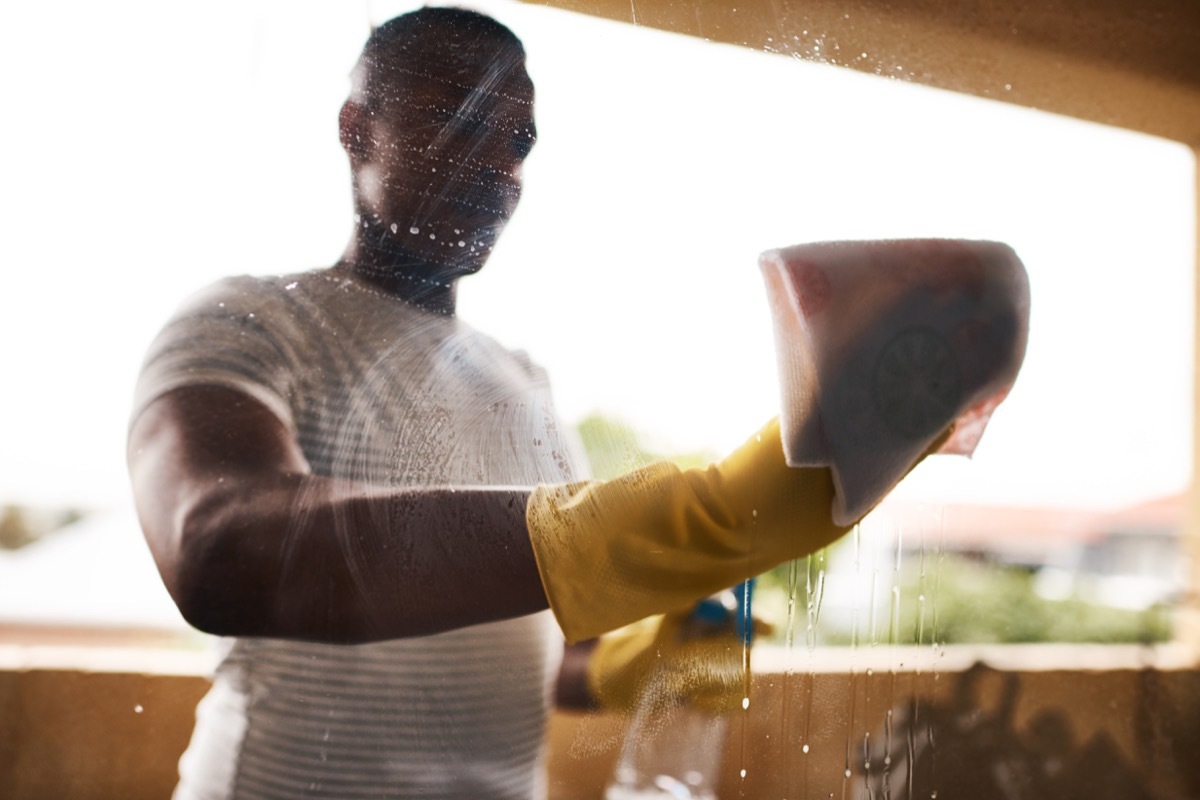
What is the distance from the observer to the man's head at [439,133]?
44cm

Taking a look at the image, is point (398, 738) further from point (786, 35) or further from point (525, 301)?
point (786, 35)

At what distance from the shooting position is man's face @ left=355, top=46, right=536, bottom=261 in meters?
0.44

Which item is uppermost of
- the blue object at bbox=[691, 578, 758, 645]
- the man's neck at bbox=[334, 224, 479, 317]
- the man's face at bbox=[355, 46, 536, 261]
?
the man's face at bbox=[355, 46, 536, 261]

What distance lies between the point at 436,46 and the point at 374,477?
0.83ft

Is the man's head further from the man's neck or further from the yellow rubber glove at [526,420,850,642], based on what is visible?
the yellow rubber glove at [526,420,850,642]

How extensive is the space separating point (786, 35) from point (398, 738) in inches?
19.2

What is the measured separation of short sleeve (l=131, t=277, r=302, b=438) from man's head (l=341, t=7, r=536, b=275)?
7cm

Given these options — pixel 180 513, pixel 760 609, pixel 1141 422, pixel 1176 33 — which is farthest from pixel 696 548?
pixel 1176 33

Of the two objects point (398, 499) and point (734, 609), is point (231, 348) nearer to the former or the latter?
point (398, 499)

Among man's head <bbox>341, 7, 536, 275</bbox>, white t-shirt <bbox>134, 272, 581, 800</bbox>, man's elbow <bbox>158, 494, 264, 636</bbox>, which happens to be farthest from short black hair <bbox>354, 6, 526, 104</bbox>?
man's elbow <bbox>158, 494, 264, 636</bbox>

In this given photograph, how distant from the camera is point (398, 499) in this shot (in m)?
0.42

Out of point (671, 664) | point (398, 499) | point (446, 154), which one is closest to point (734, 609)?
point (671, 664)

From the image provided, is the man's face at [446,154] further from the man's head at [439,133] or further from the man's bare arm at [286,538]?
the man's bare arm at [286,538]

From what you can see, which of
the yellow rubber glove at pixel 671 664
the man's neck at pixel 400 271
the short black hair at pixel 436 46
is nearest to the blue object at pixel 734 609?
the yellow rubber glove at pixel 671 664
